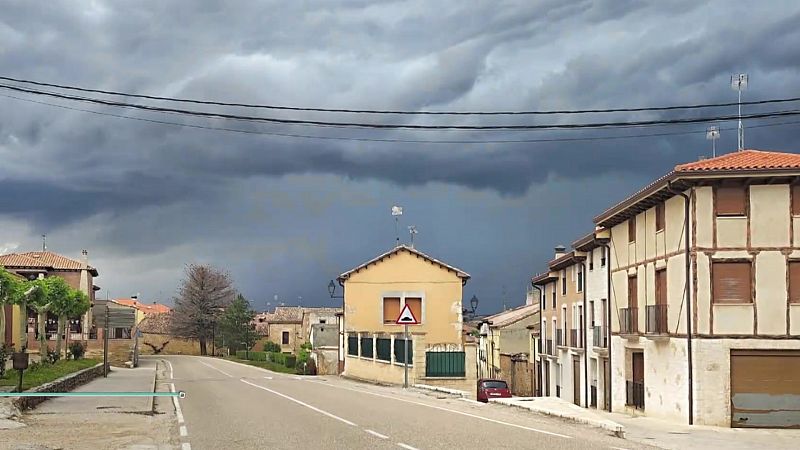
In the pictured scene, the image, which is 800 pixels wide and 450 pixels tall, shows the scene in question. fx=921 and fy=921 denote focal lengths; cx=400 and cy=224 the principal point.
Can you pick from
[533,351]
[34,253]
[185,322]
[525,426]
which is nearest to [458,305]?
[533,351]

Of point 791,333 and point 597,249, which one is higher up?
point 597,249

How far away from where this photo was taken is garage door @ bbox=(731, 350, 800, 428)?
24.1m

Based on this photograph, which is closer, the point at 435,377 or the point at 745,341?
the point at 745,341

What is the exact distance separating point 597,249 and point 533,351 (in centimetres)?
2179

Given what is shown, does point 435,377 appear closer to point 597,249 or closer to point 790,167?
point 597,249

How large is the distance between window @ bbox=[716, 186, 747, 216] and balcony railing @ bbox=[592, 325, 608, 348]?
39.8ft

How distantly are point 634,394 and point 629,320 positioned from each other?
8.78 feet

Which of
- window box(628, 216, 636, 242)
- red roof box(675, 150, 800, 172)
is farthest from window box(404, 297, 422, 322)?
red roof box(675, 150, 800, 172)

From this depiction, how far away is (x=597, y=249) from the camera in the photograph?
37.7 metres

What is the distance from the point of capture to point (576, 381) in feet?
144

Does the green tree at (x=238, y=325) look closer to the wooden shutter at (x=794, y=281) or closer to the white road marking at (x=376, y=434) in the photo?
the wooden shutter at (x=794, y=281)

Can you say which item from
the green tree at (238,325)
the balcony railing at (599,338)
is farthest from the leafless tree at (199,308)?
the balcony railing at (599,338)

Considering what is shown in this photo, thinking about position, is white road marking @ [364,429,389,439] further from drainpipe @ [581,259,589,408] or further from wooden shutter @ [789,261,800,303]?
drainpipe @ [581,259,589,408]

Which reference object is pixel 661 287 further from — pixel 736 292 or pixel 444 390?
pixel 444 390
